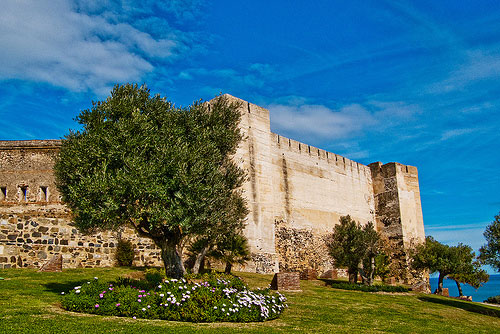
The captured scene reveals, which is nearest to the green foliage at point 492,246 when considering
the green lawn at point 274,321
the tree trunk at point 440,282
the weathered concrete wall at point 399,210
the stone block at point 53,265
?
the green lawn at point 274,321

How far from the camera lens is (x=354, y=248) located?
2411 centimetres

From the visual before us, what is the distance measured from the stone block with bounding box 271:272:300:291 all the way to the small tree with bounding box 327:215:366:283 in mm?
7440

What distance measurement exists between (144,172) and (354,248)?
15.3 m

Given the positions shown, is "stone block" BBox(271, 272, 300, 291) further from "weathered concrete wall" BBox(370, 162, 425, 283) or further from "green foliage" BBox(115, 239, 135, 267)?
"weathered concrete wall" BBox(370, 162, 425, 283)

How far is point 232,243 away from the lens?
17.8 meters

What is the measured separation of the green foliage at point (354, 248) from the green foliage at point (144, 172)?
11.6m

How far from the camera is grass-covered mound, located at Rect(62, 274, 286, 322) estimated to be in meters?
10.3

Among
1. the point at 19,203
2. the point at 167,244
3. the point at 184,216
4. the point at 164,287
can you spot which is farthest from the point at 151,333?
the point at 19,203

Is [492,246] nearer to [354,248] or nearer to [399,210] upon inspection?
[354,248]

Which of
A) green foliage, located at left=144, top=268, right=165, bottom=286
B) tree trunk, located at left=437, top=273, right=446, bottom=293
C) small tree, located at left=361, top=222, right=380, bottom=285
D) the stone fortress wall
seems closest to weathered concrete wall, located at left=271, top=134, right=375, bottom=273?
the stone fortress wall

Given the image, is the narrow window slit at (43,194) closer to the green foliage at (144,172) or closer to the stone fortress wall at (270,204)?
the stone fortress wall at (270,204)

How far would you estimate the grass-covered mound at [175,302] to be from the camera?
33.8 feet

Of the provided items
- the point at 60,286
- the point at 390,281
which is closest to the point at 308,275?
the point at 390,281

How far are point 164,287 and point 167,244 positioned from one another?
3123 mm
